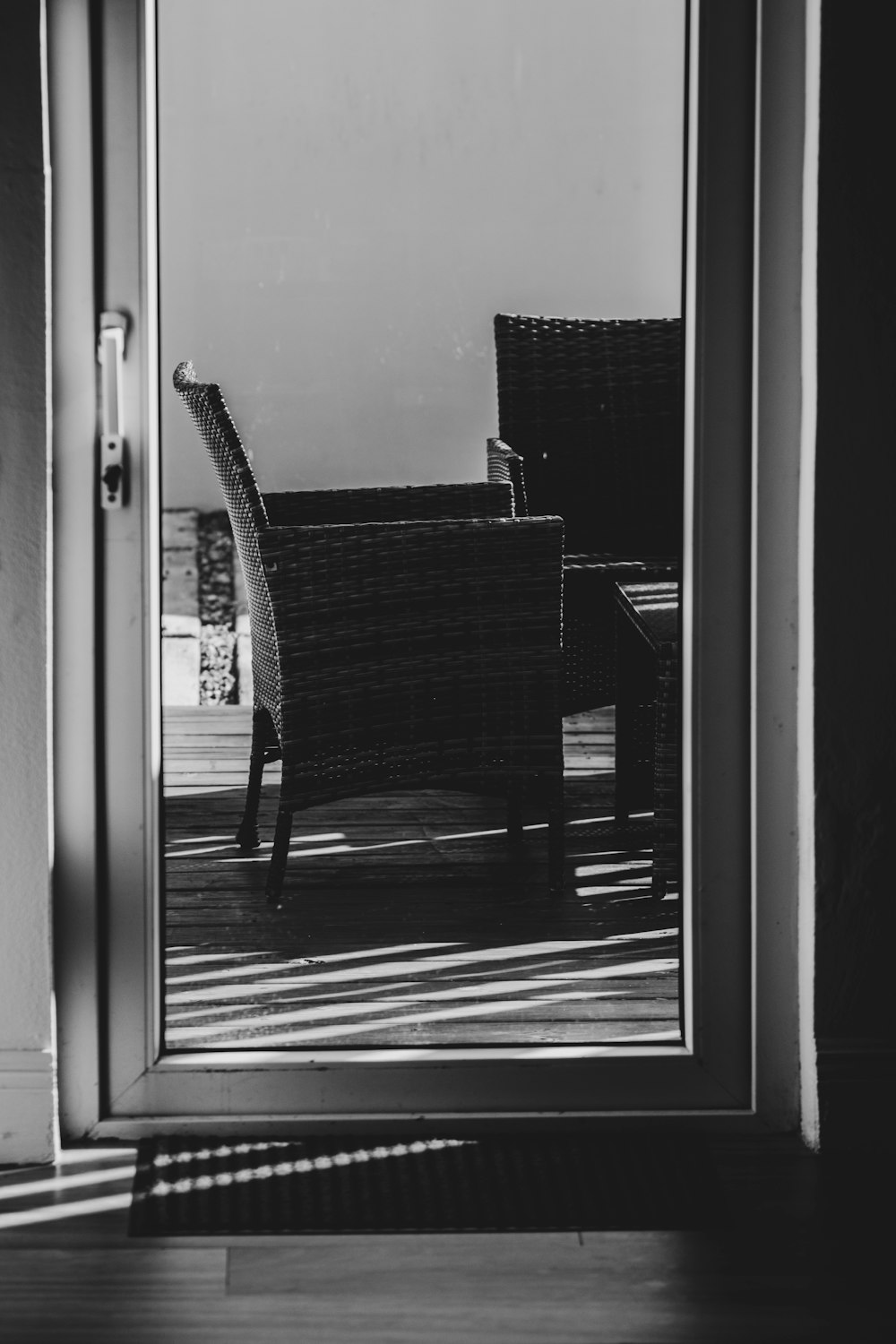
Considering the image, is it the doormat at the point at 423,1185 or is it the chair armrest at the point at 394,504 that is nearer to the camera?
the doormat at the point at 423,1185

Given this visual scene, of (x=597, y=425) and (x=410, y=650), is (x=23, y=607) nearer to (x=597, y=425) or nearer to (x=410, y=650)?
(x=410, y=650)

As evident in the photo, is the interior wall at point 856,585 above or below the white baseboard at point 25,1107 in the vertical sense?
above

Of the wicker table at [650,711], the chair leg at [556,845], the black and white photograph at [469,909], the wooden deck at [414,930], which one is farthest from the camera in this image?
the chair leg at [556,845]

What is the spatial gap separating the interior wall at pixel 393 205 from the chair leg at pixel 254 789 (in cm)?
312

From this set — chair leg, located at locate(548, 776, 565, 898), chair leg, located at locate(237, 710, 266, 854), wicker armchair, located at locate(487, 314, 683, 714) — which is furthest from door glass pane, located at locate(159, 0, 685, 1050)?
chair leg, located at locate(548, 776, 565, 898)

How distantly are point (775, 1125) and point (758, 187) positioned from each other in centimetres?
127

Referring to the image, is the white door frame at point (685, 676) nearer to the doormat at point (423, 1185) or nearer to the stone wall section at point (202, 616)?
the doormat at point (423, 1185)

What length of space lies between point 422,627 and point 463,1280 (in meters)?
1.44

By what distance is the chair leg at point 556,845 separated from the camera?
3039 millimetres

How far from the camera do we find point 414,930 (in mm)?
2979

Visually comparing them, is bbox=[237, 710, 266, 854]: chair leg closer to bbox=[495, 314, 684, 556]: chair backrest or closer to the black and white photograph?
the black and white photograph

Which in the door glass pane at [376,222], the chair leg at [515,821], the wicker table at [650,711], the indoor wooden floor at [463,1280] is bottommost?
the indoor wooden floor at [463,1280]

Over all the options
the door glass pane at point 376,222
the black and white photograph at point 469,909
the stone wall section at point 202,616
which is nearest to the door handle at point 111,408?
the black and white photograph at point 469,909

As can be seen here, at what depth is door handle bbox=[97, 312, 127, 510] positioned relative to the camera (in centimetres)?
205
